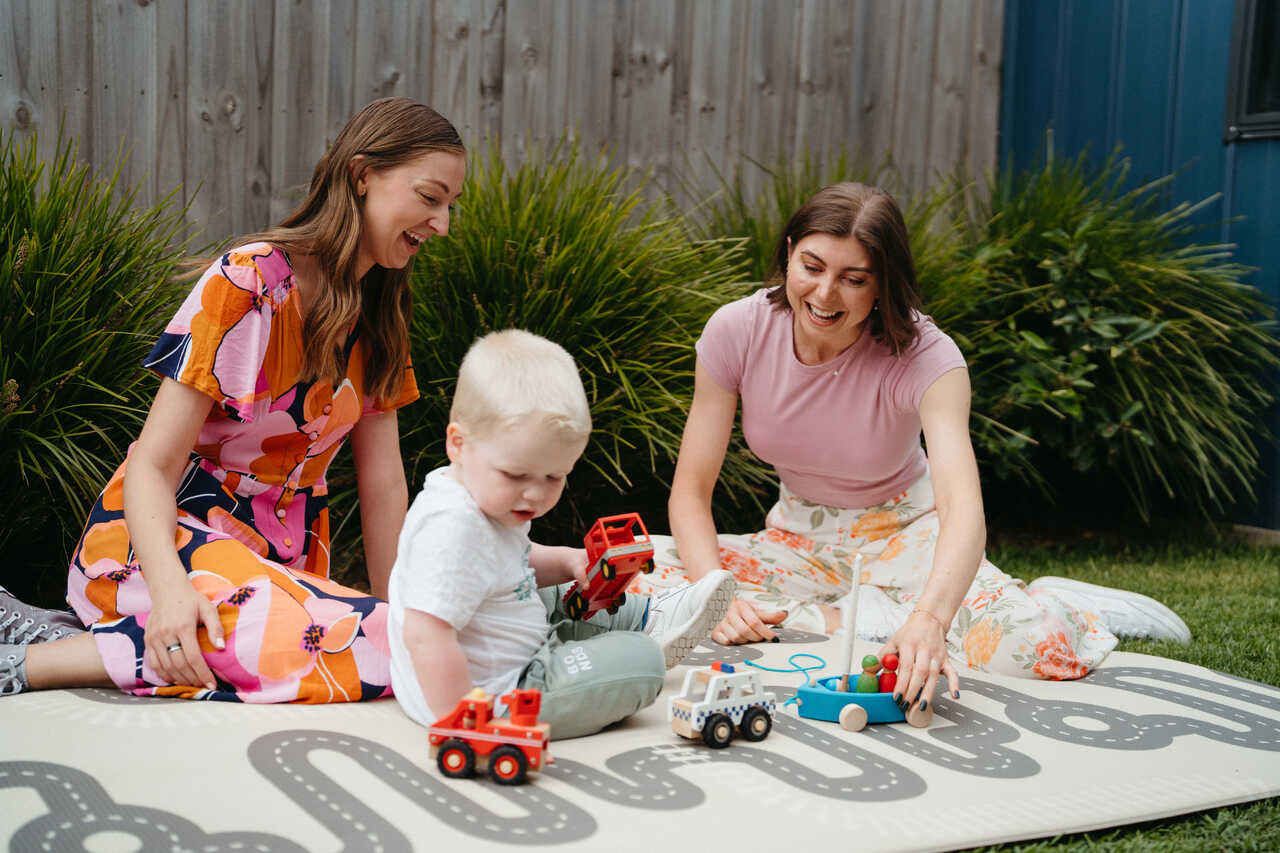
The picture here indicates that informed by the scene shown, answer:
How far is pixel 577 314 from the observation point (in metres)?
3.48

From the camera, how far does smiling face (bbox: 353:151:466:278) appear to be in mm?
2223

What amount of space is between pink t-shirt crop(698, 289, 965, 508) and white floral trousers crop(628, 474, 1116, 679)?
0.07m

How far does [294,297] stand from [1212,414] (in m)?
3.26

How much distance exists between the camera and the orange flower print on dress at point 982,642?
254cm

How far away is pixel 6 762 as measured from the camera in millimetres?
1708

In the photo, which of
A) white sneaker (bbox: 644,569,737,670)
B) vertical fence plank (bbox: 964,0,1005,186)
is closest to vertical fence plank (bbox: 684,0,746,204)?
vertical fence plank (bbox: 964,0,1005,186)

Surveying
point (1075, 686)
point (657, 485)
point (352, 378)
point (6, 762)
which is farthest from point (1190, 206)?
point (6, 762)

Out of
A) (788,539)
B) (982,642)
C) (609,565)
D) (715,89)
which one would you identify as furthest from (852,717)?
(715,89)

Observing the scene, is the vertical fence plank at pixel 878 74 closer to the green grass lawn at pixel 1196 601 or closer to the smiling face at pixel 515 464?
the green grass lawn at pixel 1196 601

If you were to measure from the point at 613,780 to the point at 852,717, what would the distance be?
50cm

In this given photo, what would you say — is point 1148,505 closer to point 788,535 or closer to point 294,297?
point 788,535

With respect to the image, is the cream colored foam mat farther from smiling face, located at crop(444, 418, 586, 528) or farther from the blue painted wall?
the blue painted wall

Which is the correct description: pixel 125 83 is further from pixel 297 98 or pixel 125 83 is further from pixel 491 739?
pixel 491 739

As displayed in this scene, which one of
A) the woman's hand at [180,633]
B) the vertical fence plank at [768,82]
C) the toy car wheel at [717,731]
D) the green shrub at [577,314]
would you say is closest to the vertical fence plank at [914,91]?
the vertical fence plank at [768,82]
